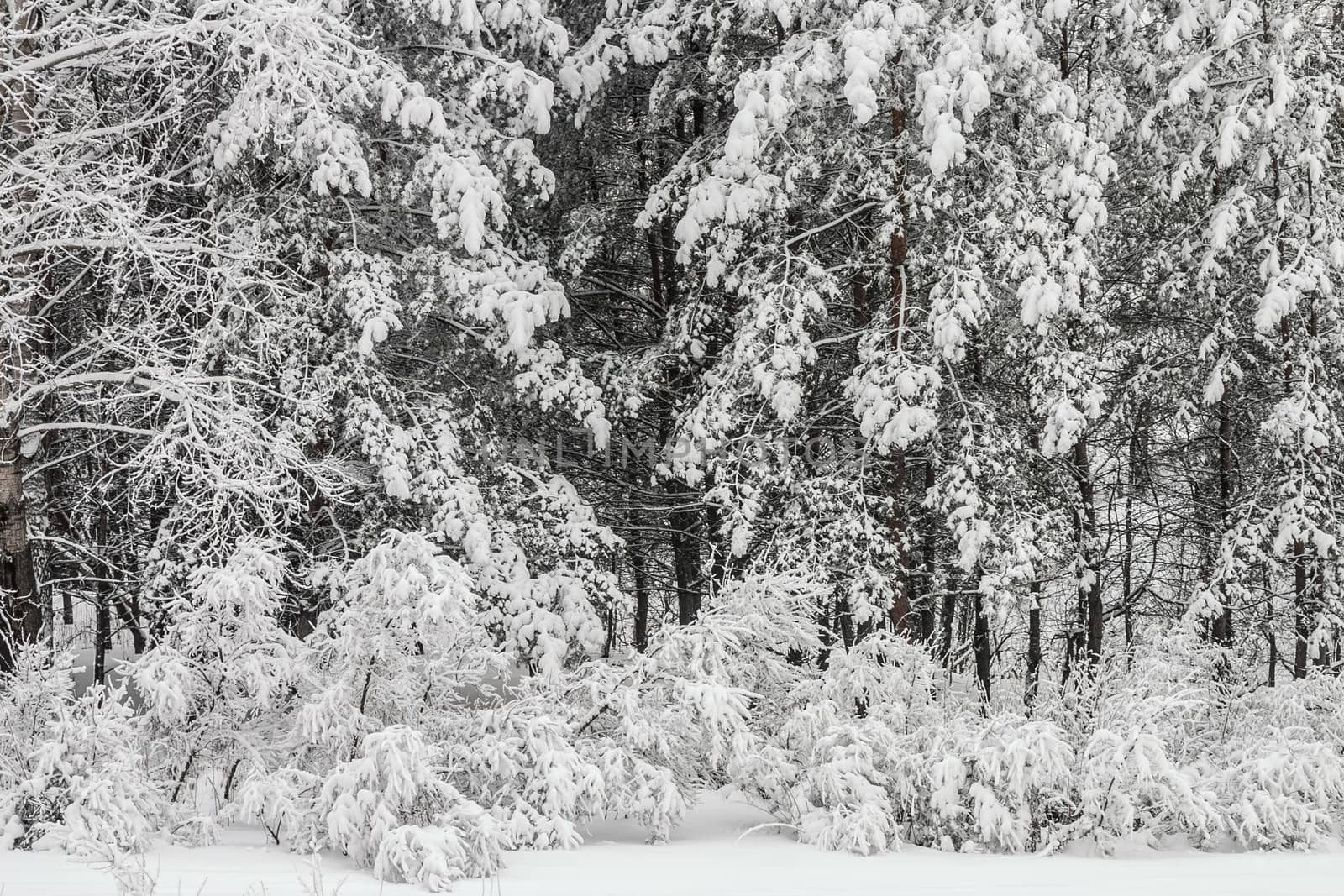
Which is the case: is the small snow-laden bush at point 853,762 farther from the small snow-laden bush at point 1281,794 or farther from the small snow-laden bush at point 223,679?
the small snow-laden bush at point 223,679

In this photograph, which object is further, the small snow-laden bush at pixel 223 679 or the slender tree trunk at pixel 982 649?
the slender tree trunk at pixel 982 649

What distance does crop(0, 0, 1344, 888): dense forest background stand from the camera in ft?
24.3

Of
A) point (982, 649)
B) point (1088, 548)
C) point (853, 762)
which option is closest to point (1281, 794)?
point (853, 762)

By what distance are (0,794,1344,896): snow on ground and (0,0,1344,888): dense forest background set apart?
0.20 m

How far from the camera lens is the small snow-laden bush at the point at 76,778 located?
20.6 ft

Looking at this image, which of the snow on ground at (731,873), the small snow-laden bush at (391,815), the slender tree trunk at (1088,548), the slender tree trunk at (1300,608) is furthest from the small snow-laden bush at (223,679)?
the slender tree trunk at (1300,608)

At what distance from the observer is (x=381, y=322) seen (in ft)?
34.9

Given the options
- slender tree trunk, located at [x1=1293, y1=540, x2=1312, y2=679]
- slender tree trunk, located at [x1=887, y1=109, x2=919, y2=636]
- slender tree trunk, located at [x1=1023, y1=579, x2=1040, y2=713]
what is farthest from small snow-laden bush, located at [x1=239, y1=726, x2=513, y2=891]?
slender tree trunk, located at [x1=1293, y1=540, x2=1312, y2=679]

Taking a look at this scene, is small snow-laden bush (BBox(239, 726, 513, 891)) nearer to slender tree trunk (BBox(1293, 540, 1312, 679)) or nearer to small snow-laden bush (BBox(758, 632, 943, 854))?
Answer: small snow-laden bush (BBox(758, 632, 943, 854))

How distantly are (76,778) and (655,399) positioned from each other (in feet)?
30.2

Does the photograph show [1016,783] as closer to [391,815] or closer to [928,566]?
[391,815]

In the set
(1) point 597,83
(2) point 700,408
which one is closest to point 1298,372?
(2) point 700,408

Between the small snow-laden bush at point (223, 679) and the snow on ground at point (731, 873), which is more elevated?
the small snow-laden bush at point (223, 679)

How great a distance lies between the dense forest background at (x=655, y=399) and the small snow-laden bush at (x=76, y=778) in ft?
0.13
